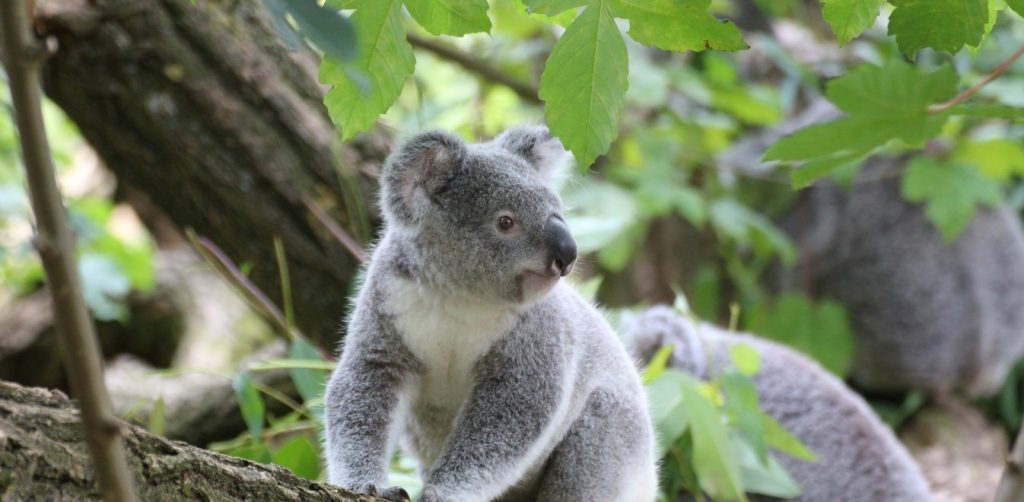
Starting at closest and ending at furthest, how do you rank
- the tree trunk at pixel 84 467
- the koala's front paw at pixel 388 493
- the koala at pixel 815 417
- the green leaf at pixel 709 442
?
the tree trunk at pixel 84 467
the koala's front paw at pixel 388 493
the green leaf at pixel 709 442
the koala at pixel 815 417

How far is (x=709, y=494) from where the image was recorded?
3035mm

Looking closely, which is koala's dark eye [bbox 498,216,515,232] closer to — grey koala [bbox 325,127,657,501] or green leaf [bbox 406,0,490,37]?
grey koala [bbox 325,127,657,501]

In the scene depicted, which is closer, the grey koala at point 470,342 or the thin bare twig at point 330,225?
the grey koala at point 470,342

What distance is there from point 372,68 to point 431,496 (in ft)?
2.90

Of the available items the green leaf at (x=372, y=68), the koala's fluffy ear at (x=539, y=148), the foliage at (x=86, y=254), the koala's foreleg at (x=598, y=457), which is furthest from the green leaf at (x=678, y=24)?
the foliage at (x=86, y=254)

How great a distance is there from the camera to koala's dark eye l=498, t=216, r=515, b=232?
210 centimetres

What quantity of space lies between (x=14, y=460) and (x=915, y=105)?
1.39 m

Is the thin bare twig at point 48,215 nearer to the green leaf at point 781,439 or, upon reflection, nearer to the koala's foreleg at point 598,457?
the koala's foreleg at point 598,457

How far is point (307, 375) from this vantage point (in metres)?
2.93

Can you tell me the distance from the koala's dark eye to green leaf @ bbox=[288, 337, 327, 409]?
3.31ft

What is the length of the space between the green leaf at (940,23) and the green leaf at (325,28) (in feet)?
2.68

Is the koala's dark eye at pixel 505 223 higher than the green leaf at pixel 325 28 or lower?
lower

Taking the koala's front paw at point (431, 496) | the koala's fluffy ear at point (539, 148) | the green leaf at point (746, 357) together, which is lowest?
the green leaf at point (746, 357)

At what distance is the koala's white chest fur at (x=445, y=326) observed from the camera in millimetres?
2104
